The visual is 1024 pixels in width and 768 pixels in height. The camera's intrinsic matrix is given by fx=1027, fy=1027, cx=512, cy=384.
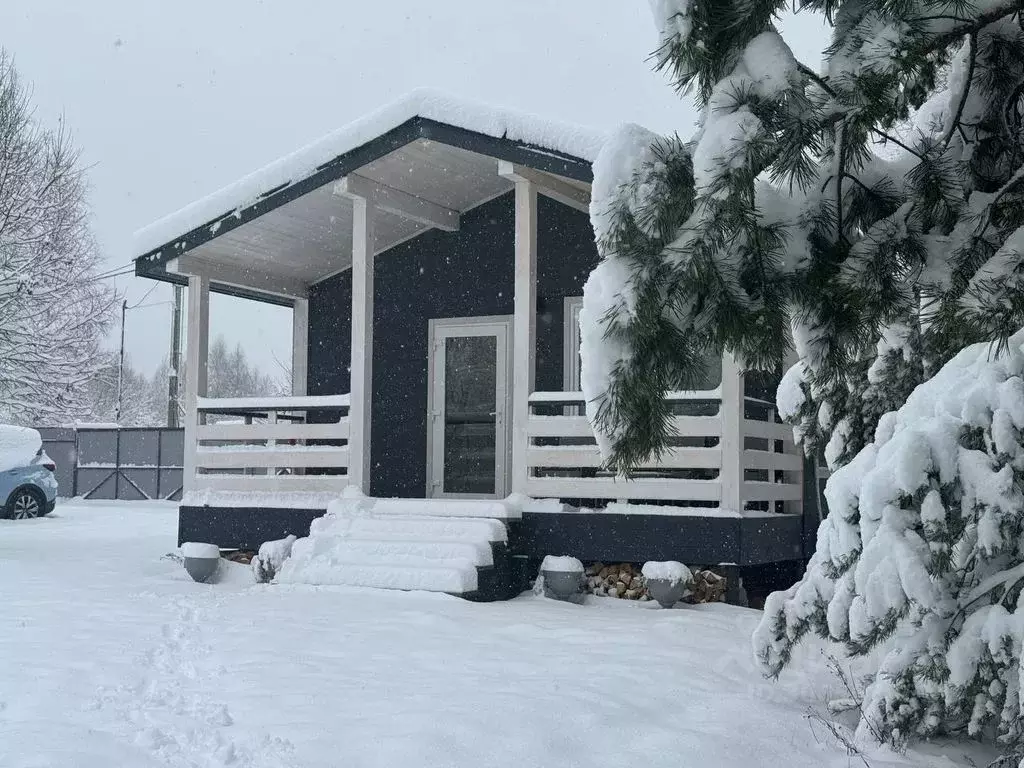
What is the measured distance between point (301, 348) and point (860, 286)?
8694 mm

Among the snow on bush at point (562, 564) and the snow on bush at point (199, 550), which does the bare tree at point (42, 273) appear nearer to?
the snow on bush at point (199, 550)

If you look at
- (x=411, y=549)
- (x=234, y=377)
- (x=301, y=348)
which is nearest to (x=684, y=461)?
(x=411, y=549)

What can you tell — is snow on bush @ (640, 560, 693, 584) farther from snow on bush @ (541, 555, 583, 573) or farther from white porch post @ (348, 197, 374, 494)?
white porch post @ (348, 197, 374, 494)

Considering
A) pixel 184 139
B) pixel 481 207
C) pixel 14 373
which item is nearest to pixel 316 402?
pixel 481 207

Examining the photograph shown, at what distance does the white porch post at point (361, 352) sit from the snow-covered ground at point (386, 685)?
4.83 feet

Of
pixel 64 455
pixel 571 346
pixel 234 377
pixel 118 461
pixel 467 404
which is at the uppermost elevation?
pixel 234 377

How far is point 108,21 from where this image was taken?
187125 mm

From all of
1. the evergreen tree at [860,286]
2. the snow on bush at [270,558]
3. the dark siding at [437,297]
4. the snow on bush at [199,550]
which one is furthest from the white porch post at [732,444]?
the snow on bush at [199,550]

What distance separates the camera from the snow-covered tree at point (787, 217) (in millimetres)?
3119

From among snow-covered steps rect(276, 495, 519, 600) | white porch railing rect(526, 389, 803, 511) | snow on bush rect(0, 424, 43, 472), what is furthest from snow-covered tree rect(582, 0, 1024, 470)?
snow on bush rect(0, 424, 43, 472)

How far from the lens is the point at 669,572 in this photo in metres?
7.51

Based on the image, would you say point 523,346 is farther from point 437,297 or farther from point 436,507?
point 437,297

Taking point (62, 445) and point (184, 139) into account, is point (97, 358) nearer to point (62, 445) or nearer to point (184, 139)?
point (62, 445)

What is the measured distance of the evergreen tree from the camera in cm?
312
